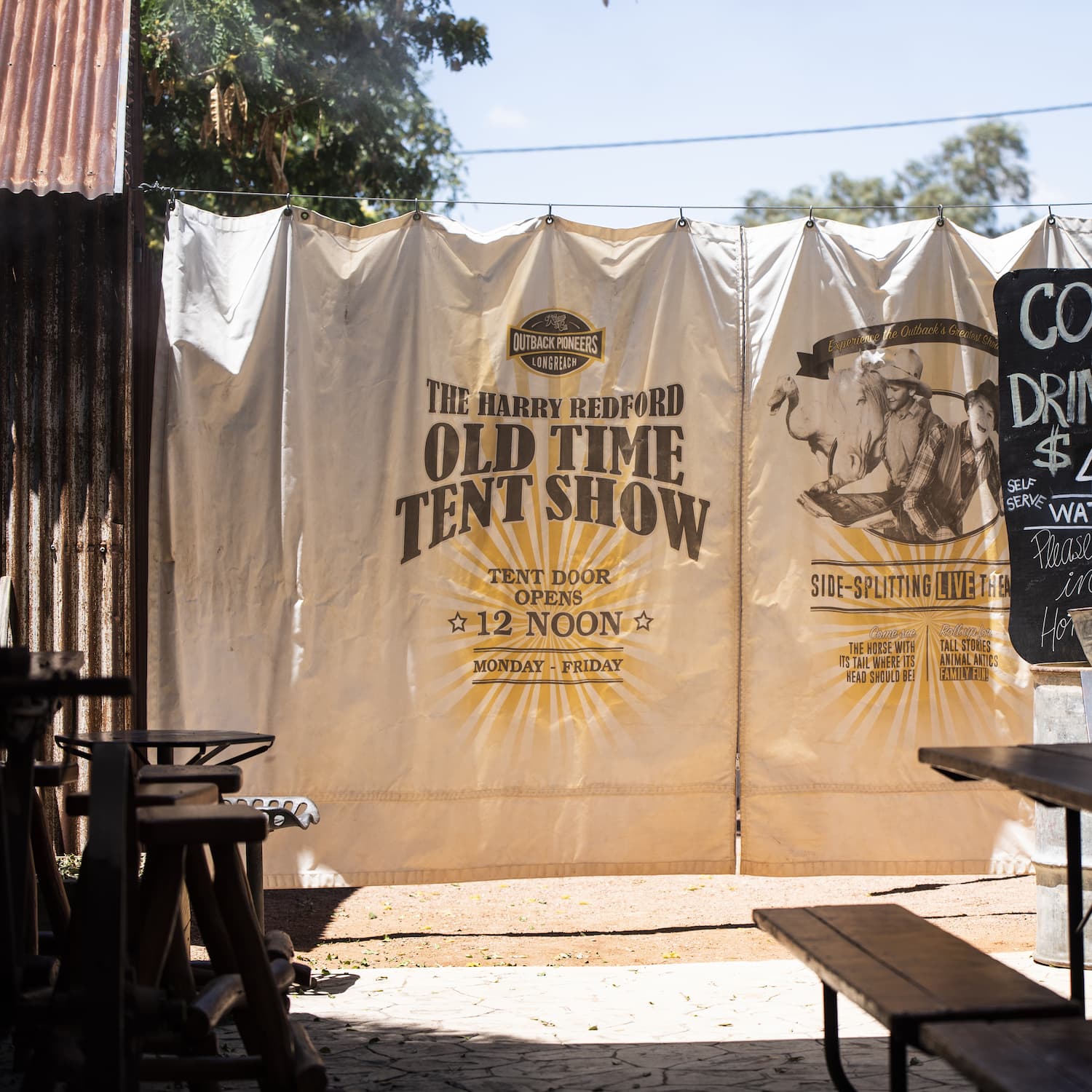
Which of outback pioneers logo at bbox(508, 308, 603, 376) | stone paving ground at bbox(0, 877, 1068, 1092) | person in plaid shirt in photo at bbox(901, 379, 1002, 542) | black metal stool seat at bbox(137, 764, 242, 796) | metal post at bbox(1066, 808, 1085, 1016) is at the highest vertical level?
outback pioneers logo at bbox(508, 308, 603, 376)

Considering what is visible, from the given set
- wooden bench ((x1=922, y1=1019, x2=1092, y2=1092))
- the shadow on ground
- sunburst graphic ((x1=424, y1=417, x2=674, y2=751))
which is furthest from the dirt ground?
wooden bench ((x1=922, y1=1019, x2=1092, y2=1092))

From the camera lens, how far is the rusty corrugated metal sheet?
5.38 m

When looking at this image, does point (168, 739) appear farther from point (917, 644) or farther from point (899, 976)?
point (917, 644)

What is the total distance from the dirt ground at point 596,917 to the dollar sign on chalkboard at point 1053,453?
2.11m

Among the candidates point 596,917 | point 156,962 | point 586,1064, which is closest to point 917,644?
point 596,917

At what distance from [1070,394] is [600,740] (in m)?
2.82

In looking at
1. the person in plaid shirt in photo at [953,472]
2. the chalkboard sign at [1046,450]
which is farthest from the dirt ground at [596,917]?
the person in plaid shirt in photo at [953,472]

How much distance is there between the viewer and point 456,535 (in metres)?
6.00

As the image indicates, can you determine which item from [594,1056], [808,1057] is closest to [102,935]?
[594,1056]

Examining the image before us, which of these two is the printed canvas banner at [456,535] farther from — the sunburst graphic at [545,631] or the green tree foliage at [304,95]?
the green tree foliage at [304,95]

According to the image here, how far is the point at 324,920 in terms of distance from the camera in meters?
5.82

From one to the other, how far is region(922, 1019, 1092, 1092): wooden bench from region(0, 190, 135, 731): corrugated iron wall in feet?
14.0

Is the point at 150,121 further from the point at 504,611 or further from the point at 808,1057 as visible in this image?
the point at 808,1057

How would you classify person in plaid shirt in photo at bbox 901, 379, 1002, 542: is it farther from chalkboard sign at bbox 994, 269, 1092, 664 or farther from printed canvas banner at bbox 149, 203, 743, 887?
printed canvas banner at bbox 149, 203, 743, 887
